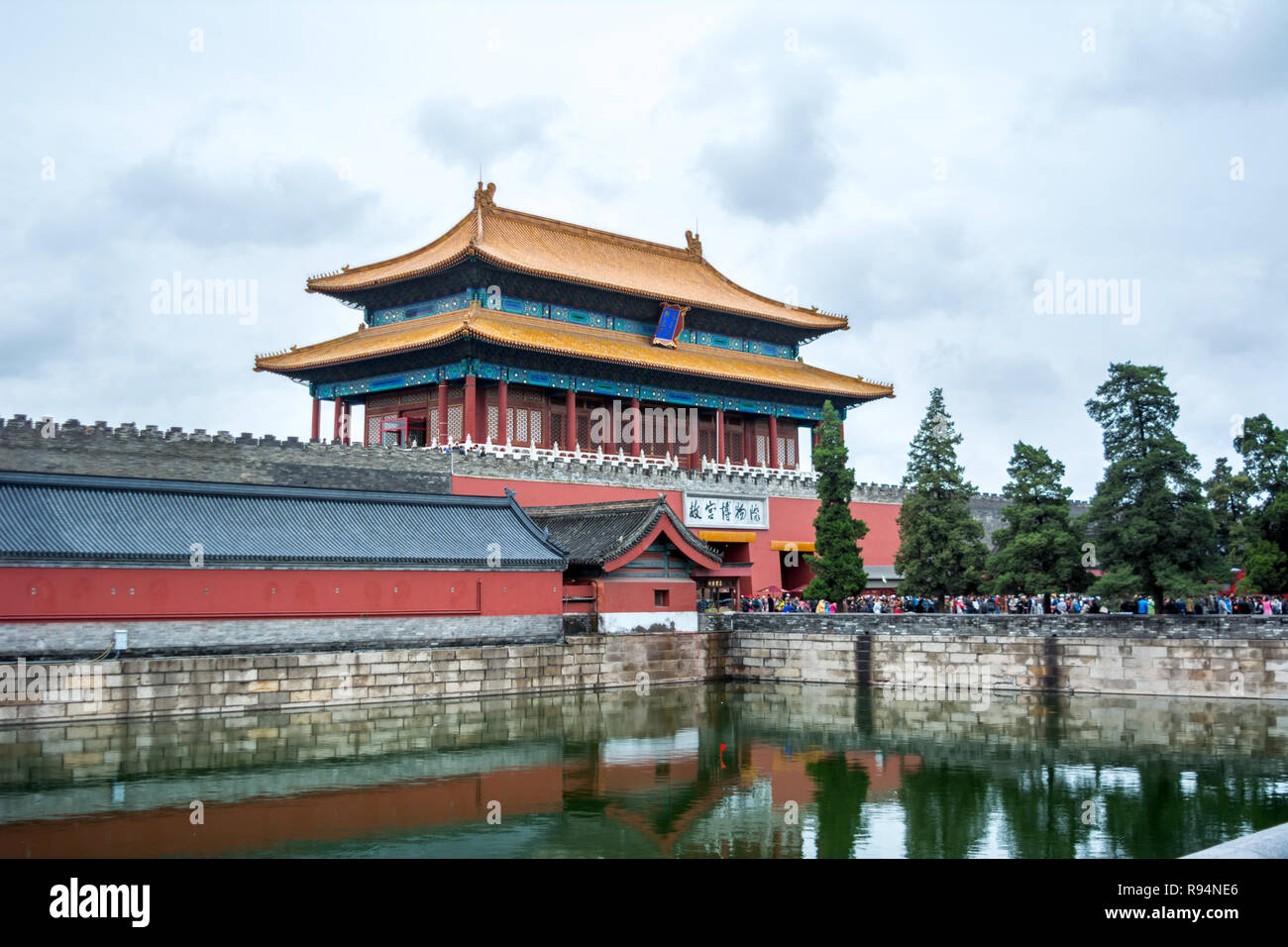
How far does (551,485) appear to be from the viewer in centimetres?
3962

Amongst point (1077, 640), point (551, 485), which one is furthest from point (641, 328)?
point (1077, 640)

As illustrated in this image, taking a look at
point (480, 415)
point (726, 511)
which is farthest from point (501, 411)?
point (726, 511)

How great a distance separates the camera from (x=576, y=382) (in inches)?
1750

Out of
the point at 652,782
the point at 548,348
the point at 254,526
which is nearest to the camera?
the point at 652,782

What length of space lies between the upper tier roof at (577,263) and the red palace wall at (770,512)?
29.4 ft

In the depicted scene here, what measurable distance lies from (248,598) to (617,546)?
32.2ft

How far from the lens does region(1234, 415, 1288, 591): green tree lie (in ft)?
99.0

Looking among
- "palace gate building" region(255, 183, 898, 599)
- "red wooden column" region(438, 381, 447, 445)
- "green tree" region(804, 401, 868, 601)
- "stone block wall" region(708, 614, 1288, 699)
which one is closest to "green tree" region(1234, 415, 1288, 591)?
"stone block wall" region(708, 614, 1288, 699)

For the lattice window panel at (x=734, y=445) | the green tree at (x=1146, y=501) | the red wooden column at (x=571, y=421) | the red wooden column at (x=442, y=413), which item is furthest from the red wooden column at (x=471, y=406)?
the green tree at (x=1146, y=501)

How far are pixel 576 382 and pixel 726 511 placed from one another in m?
7.68

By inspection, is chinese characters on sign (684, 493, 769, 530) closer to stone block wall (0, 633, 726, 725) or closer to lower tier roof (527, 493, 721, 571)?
lower tier roof (527, 493, 721, 571)

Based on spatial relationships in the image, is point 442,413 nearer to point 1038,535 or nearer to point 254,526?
point 254,526

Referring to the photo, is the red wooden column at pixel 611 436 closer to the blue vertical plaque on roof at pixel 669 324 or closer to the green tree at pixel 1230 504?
the blue vertical plaque on roof at pixel 669 324

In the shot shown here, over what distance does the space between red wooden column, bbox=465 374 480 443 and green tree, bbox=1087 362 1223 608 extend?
20723mm
